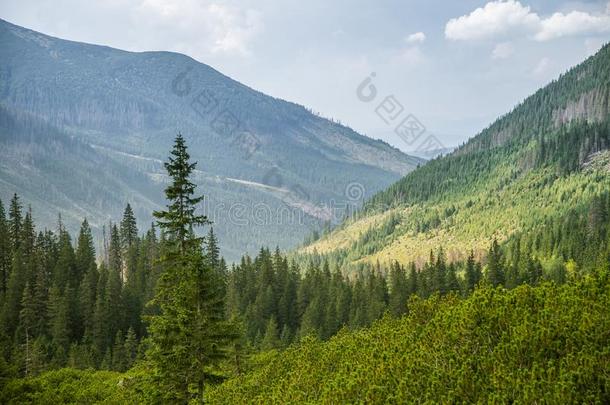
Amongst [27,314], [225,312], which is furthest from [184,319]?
[27,314]

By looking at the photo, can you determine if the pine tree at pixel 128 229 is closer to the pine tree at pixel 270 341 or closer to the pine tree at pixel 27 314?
the pine tree at pixel 27 314

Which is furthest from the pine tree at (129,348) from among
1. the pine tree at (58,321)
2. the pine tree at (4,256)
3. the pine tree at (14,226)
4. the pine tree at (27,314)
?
the pine tree at (14,226)

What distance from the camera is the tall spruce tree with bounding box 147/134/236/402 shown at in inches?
975

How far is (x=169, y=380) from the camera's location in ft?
81.8

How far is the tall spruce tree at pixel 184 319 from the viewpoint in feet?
81.3

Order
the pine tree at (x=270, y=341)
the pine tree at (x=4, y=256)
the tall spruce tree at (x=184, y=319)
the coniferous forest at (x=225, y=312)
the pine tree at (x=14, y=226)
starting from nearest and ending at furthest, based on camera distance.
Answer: the coniferous forest at (x=225, y=312)
the tall spruce tree at (x=184, y=319)
the pine tree at (x=270, y=341)
the pine tree at (x=4, y=256)
the pine tree at (x=14, y=226)

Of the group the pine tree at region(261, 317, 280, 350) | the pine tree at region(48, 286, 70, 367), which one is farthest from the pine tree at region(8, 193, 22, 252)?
the pine tree at region(261, 317, 280, 350)

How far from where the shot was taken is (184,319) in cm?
2452

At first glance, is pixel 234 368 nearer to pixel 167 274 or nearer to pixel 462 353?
pixel 167 274

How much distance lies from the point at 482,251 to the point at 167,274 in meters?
185

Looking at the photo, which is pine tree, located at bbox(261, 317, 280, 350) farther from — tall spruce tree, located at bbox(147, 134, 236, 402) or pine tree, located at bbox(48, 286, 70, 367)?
tall spruce tree, located at bbox(147, 134, 236, 402)

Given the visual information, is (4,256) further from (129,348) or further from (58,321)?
(129,348)

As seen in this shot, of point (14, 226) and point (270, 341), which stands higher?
point (14, 226)

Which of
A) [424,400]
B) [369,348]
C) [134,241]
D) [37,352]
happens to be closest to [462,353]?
[424,400]
